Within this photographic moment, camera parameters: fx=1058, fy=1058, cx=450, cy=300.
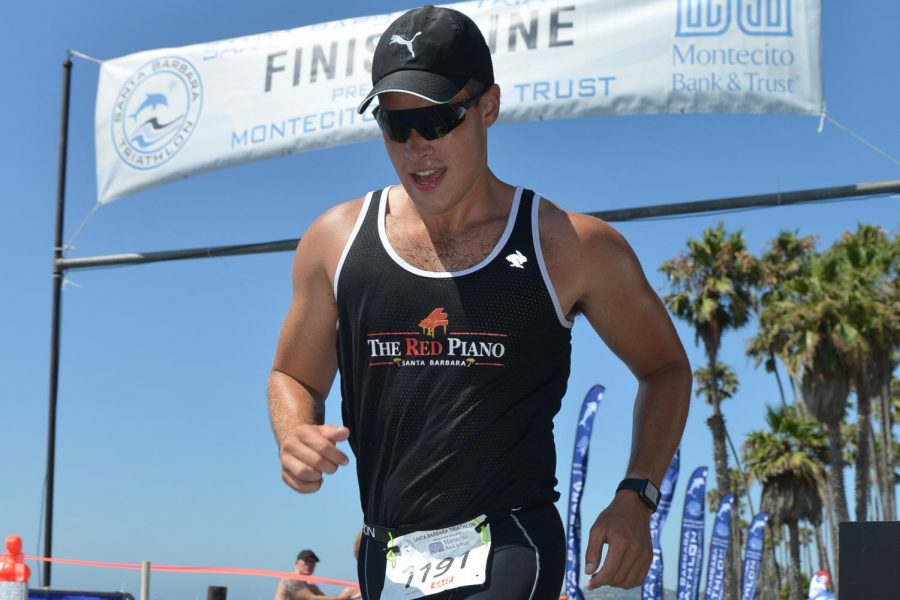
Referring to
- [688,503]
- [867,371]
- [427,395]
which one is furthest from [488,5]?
[867,371]

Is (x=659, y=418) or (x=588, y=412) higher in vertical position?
(x=588, y=412)

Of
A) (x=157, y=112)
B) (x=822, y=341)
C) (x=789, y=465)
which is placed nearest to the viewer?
(x=157, y=112)

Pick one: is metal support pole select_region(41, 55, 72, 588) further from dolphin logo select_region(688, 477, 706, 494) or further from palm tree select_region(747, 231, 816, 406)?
palm tree select_region(747, 231, 816, 406)

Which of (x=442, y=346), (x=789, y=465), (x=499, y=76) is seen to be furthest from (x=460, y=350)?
(x=789, y=465)

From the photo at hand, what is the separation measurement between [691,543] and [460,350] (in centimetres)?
2177

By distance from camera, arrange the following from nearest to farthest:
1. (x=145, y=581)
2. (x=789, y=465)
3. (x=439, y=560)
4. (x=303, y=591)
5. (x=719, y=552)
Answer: (x=439, y=560) → (x=145, y=581) → (x=303, y=591) → (x=719, y=552) → (x=789, y=465)

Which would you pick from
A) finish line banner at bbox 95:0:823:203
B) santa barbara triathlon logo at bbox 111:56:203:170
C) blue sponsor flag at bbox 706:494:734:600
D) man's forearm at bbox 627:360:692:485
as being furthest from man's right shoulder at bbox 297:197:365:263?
blue sponsor flag at bbox 706:494:734:600

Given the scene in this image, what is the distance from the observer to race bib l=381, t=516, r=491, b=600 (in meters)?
2.39

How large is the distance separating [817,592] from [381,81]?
1543cm

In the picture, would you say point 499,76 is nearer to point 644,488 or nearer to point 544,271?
point 544,271

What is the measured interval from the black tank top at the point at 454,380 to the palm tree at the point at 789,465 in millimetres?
38526

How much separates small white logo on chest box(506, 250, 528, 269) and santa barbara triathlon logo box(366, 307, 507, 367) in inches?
7.0

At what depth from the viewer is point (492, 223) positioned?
8.74 ft

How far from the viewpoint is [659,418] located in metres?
2.68
